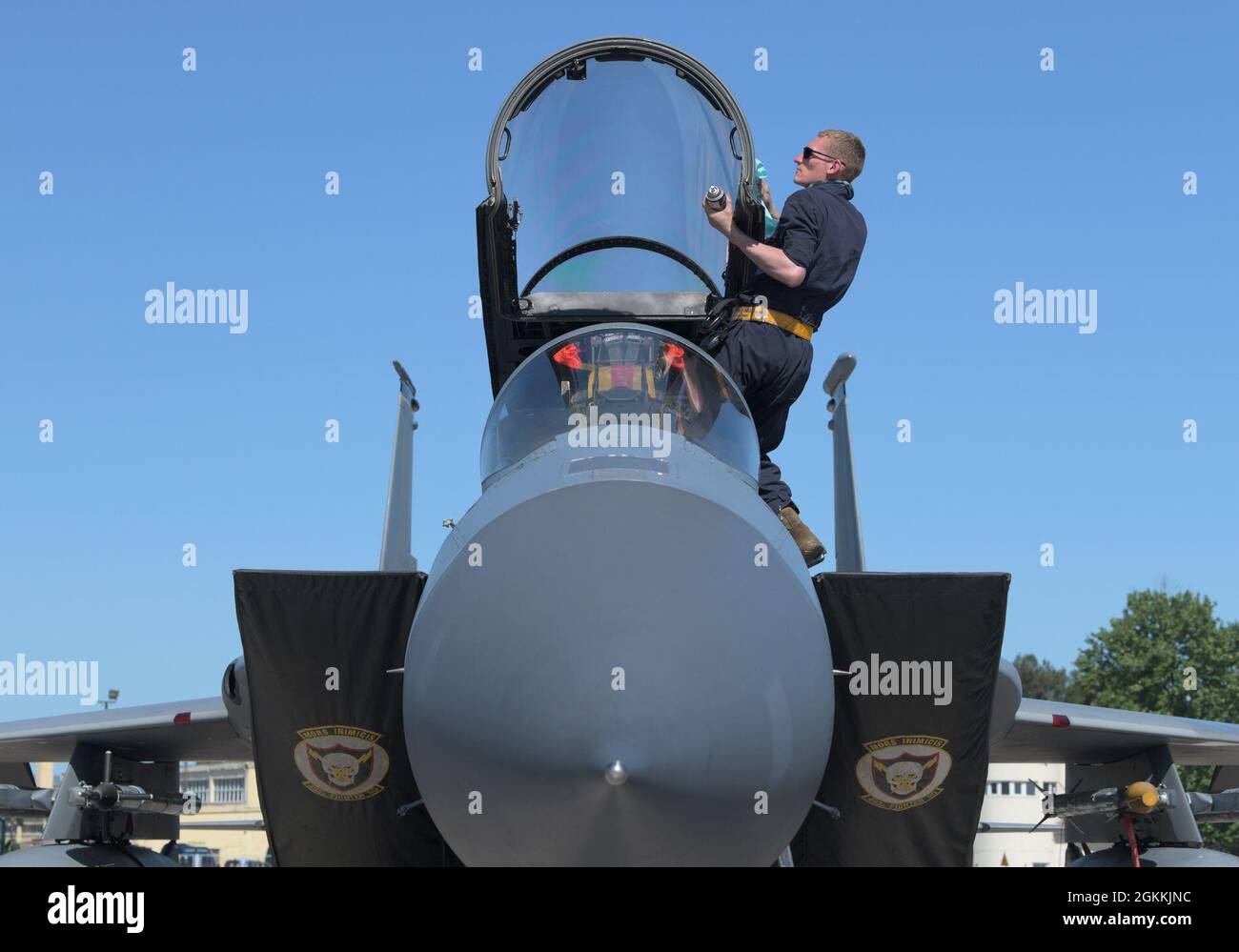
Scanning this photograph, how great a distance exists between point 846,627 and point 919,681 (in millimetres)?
397

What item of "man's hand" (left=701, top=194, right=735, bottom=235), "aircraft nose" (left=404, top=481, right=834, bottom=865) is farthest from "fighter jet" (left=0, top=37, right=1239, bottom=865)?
"man's hand" (left=701, top=194, right=735, bottom=235)

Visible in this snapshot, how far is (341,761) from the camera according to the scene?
208 inches

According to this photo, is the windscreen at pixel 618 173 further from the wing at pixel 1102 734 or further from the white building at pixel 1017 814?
the white building at pixel 1017 814

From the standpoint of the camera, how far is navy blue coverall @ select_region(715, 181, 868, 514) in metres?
5.97

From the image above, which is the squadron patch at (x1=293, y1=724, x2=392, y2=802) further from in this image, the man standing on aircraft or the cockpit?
the cockpit

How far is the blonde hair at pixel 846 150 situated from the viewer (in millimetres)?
6324

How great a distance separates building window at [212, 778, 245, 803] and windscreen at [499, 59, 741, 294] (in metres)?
68.3

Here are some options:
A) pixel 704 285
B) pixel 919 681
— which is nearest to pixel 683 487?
pixel 919 681

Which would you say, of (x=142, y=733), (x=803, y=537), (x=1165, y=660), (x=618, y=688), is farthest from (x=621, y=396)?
(x=1165, y=660)

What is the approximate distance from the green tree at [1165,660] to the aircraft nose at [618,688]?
162 feet

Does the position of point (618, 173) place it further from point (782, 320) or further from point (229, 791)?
point (229, 791)

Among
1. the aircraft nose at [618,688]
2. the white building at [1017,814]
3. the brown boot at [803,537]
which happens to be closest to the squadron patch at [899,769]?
the brown boot at [803,537]

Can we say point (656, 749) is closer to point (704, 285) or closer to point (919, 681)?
point (919, 681)
